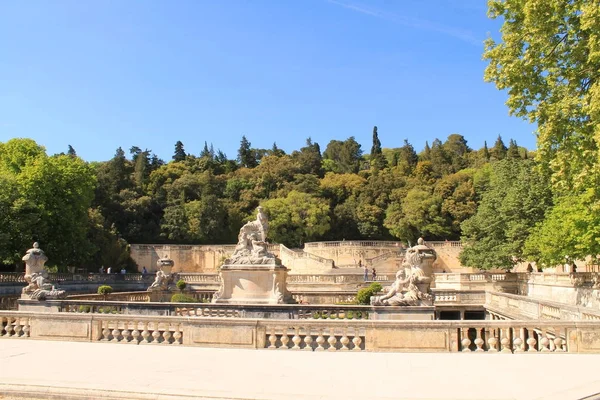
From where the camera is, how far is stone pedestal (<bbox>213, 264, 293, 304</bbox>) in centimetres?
2214

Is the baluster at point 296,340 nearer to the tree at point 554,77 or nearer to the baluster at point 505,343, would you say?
the baluster at point 505,343

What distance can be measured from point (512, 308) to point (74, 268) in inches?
1495

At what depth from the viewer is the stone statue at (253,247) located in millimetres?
22516

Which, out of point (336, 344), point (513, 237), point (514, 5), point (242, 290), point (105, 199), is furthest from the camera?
point (105, 199)

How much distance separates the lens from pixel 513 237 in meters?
36.1

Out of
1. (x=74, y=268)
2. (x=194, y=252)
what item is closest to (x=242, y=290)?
(x=74, y=268)

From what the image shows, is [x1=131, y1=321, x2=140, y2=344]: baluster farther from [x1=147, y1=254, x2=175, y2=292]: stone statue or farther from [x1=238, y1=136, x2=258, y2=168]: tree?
[x1=238, y1=136, x2=258, y2=168]: tree

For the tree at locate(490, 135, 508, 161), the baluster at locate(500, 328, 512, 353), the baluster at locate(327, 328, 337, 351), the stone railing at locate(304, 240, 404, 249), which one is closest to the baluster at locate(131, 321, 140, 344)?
the baluster at locate(327, 328, 337, 351)

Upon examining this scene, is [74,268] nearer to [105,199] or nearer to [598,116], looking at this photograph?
[105,199]

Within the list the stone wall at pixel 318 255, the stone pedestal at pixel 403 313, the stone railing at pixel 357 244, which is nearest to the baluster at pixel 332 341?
the stone pedestal at pixel 403 313

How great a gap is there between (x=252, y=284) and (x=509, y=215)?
21979mm

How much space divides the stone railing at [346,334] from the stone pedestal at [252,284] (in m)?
9.44

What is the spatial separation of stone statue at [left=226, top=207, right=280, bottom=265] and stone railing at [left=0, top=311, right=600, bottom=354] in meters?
9.74

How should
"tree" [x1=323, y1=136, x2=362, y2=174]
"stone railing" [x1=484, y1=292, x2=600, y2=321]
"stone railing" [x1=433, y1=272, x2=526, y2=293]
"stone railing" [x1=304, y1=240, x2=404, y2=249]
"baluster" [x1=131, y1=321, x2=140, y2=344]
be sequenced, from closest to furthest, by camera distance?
"baluster" [x1=131, y1=321, x2=140, y2=344], "stone railing" [x1=484, y1=292, x2=600, y2=321], "stone railing" [x1=433, y1=272, x2=526, y2=293], "stone railing" [x1=304, y1=240, x2=404, y2=249], "tree" [x1=323, y1=136, x2=362, y2=174]
